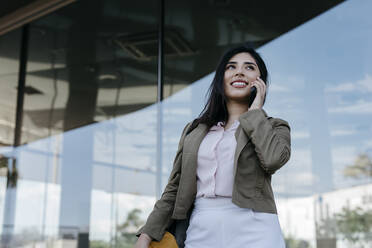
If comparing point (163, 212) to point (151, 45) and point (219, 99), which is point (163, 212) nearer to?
point (219, 99)

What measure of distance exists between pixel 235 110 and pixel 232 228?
51 cm

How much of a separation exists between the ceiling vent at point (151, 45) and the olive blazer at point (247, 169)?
10.9 ft

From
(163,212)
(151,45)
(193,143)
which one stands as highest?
(151,45)

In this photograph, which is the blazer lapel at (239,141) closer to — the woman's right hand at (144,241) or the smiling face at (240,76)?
the smiling face at (240,76)

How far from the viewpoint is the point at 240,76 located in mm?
2051

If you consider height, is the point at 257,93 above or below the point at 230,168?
above

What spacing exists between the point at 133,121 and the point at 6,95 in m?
1.75

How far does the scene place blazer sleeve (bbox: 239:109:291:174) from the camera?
174 cm

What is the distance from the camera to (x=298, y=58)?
15.8 ft

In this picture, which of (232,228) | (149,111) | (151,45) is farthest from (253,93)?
(151,45)

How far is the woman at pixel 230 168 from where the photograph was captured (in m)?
1.76

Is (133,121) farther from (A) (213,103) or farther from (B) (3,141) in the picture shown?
(A) (213,103)

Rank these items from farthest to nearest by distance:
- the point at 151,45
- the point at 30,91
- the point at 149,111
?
the point at 30,91
the point at 151,45
the point at 149,111

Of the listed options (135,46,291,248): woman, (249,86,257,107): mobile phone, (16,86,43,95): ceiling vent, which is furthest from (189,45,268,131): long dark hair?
(16,86,43,95): ceiling vent
